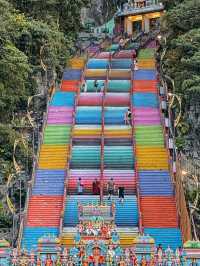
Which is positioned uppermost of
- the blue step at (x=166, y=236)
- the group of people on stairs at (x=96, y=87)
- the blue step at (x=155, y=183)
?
the group of people on stairs at (x=96, y=87)

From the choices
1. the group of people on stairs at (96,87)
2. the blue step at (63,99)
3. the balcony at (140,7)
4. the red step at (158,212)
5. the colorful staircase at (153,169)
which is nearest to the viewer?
the colorful staircase at (153,169)

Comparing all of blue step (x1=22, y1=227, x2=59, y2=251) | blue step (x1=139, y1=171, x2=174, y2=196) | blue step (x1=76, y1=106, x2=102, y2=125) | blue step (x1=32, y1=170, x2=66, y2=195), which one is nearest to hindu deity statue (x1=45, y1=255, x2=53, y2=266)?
blue step (x1=22, y1=227, x2=59, y2=251)

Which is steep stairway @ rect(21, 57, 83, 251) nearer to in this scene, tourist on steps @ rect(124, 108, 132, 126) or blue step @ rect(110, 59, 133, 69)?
tourist on steps @ rect(124, 108, 132, 126)

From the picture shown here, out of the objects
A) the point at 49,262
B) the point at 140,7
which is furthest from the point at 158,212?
the point at 140,7

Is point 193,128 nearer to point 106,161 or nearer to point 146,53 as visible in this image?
point 106,161

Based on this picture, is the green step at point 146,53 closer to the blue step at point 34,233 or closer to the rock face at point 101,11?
Result: the rock face at point 101,11

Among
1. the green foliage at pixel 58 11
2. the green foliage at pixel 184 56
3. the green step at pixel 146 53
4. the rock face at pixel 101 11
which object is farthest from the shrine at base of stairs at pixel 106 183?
the rock face at pixel 101 11

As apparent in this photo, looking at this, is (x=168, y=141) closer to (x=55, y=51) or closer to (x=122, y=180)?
(x=122, y=180)

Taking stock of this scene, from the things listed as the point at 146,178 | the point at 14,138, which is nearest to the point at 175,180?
the point at 146,178
